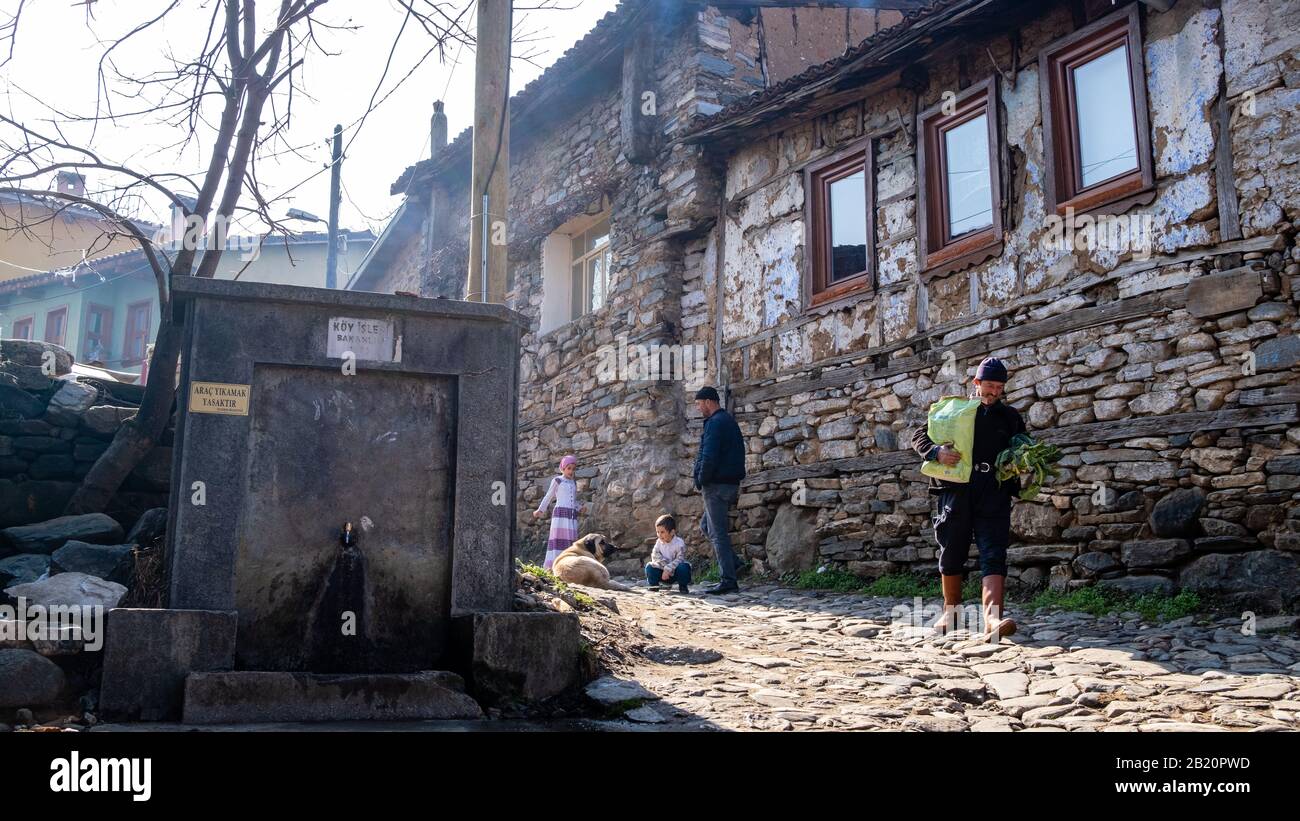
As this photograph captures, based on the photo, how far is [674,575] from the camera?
902 centimetres

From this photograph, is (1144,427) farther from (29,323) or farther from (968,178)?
(29,323)

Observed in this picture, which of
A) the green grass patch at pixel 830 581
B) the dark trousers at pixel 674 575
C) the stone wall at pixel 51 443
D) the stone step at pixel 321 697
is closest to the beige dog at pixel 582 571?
the dark trousers at pixel 674 575

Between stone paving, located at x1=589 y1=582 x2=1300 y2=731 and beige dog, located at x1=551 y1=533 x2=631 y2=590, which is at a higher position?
beige dog, located at x1=551 y1=533 x2=631 y2=590

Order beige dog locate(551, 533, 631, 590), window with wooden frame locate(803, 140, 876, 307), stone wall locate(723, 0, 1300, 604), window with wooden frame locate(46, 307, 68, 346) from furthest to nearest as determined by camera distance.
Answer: window with wooden frame locate(46, 307, 68, 346)
window with wooden frame locate(803, 140, 876, 307)
beige dog locate(551, 533, 631, 590)
stone wall locate(723, 0, 1300, 604)

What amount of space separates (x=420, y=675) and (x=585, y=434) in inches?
313

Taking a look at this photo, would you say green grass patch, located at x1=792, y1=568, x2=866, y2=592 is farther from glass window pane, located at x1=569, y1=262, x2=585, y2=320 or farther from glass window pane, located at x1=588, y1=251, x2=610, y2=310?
glass window pane, located at x1=569, y1=262, x2=585, y2=320

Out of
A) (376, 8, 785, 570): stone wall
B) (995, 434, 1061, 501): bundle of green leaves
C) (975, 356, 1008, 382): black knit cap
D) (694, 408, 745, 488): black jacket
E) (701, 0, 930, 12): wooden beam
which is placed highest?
(701, 0, 930, 12): wooden beam

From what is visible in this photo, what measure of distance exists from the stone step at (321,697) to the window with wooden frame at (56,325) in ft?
81.0

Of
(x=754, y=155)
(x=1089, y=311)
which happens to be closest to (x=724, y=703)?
(x=1089, y=311)

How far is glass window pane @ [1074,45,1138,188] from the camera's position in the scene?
7395 mm

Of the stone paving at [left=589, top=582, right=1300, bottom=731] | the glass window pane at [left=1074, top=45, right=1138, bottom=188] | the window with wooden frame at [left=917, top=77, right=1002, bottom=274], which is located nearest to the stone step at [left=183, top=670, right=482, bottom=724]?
the stone paving at [left=589, top=582, right=1300, bottom=731]

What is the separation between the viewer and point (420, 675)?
13.7 ft

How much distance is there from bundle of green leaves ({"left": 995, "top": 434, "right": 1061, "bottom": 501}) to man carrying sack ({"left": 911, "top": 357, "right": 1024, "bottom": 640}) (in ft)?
0.19

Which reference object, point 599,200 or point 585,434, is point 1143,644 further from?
point 599,200
